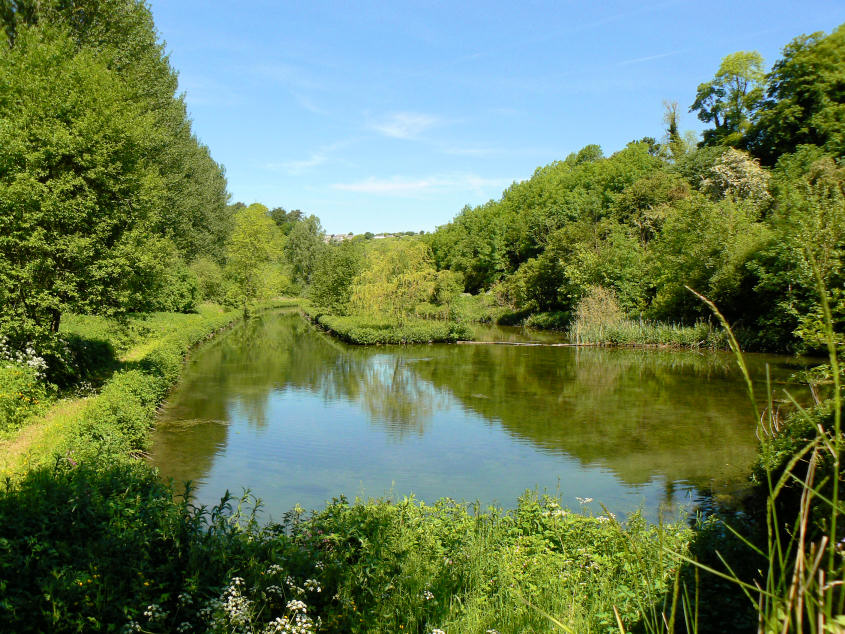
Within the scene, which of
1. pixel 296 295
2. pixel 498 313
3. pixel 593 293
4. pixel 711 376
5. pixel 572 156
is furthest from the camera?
pixel 572 156

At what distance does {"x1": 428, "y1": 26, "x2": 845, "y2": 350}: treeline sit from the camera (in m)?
22.3

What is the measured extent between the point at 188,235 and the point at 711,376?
28.0 metres

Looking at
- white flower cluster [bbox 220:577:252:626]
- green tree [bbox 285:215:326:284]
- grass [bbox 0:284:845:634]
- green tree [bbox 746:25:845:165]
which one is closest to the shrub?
green tree [bbox 746:25:845:165]

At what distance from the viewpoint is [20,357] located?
11109 mm

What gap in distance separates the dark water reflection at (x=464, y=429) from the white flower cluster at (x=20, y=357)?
8.91 ft

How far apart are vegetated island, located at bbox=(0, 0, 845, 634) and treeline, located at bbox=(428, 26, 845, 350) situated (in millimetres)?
203

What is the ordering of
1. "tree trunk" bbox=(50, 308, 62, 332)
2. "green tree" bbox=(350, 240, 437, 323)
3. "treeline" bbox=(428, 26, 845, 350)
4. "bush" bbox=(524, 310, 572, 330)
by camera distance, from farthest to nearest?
"bush" bbox=(524, 310, 572, 330) < "green tree" bbox=(350, 240, 437, 323) < "treeline" bbox=(428, 26, 845, 350) < "tree trunk" bbox=(50, 308, 62, 332)

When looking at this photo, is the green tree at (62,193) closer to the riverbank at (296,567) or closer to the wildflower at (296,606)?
the riverbank at (296,567)

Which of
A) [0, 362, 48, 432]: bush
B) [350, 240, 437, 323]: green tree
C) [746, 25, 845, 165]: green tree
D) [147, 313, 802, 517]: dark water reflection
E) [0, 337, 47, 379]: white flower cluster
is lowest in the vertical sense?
[147, 313, 802, 517]: dark water reflection

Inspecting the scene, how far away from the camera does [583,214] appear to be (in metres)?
48.5

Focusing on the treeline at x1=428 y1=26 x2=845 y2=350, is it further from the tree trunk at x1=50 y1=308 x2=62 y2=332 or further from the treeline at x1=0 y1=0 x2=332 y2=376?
the tree trunk at x1=50 y1=308 x2=62 y2=332

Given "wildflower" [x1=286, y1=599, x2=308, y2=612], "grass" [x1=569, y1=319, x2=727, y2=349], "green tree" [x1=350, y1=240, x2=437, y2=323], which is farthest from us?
"green tree" [x1=350, y1=240, x2=437, y2=323]

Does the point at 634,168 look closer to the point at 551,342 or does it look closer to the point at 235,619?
the point at 551,342

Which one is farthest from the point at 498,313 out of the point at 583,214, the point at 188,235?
the point at 188,235
